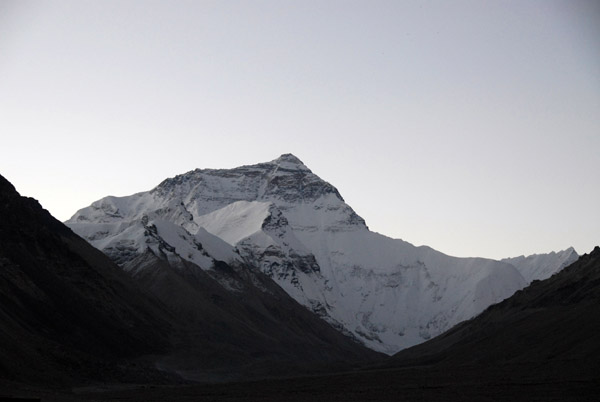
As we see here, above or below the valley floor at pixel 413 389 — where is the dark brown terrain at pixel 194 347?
above

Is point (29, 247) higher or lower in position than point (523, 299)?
higher

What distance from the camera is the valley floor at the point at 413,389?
3479 inches

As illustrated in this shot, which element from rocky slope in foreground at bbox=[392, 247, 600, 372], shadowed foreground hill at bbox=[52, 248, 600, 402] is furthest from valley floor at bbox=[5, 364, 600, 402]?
rocky slope in foreground at bbox=[392, 247, 600, 372]

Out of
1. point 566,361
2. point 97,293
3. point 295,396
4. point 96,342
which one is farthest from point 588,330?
point 97,293

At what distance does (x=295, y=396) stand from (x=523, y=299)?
202 ft

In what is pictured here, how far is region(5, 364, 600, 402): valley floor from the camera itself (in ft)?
290

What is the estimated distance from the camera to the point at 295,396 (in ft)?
320

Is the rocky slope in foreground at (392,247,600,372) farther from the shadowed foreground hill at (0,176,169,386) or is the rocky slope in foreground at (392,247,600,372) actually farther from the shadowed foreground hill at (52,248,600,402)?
the shadowed foreground hill at (0,176,169,386)

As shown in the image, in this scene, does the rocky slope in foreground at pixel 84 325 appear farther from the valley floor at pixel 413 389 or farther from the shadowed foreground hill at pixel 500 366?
the shadowed foreground hill at pixel 500 366

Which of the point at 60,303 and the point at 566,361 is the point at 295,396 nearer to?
the point at 566,361

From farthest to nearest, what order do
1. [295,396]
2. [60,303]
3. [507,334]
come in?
[60,303] → [507,334] → [295,396]

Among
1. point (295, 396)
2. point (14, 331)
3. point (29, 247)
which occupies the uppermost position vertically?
point (29, 247)

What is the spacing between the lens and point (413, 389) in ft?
326

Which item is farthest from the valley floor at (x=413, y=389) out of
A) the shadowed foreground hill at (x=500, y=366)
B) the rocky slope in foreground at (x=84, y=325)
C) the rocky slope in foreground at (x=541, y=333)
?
the rocky slope in foreground at (x=84, y=325)
